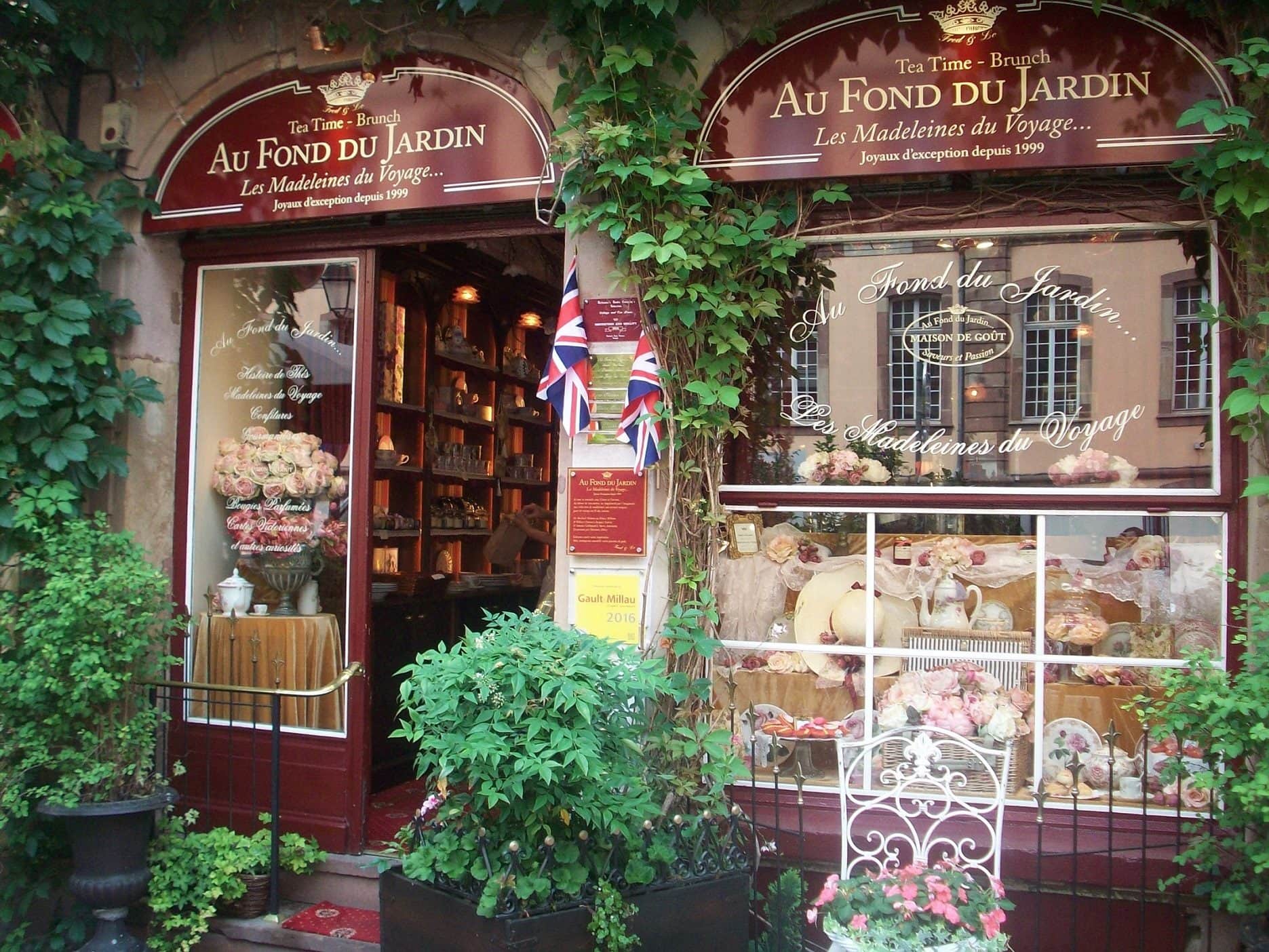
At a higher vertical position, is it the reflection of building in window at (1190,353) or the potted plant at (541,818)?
the reflection of building in window at (1190,353)

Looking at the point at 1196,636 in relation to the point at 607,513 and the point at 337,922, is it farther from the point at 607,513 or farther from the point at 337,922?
the point at 337,922

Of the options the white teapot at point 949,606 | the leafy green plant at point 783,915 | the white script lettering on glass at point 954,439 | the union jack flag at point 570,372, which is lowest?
the leafy green plant at point 783,915

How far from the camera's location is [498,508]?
941cm

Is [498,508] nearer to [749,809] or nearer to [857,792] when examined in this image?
[749,809]

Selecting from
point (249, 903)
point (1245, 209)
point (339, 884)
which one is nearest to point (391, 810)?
point (339, 884)

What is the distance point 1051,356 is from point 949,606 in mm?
1283

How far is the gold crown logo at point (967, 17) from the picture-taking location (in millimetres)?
4832

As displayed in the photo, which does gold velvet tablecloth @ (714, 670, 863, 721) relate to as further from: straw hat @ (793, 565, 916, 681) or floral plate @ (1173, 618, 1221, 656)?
floral plate @ (1173, 618, 1221, 656)

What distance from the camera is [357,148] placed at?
5.71 m

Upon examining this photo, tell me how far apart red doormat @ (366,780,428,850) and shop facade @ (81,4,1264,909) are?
0.14 meters

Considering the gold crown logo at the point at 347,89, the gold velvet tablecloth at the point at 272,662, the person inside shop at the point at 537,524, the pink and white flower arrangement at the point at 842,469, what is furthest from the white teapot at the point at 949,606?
the gold crown logo at the point at 347,89

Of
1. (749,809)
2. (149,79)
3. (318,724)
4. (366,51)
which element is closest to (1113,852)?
(749,809)

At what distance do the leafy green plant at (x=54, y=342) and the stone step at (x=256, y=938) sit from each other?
2209mm

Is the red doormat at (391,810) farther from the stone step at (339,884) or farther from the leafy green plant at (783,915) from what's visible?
the leafy green plant at (783,915)
